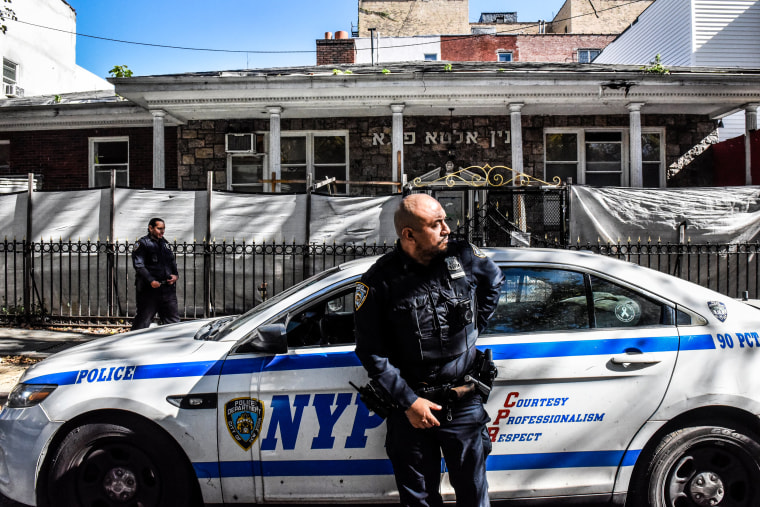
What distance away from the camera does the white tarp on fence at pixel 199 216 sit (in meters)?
8.33

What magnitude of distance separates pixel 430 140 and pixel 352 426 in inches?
390

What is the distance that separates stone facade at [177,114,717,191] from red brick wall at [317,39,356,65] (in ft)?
22.9

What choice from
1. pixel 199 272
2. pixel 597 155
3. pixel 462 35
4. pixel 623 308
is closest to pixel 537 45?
pixel 462 35

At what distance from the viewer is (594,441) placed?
2.93 metres

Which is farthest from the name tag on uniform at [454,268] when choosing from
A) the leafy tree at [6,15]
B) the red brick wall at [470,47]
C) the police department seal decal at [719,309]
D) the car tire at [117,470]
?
the red brick wall at [470,47]


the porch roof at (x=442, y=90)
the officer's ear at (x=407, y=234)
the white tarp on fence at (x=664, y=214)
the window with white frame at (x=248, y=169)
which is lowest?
the officer's ear at (x=407, y=234)

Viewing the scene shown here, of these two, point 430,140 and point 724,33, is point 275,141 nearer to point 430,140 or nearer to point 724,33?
point 430,140

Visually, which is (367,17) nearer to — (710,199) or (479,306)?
(710,199)

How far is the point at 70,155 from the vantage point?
1338 cm

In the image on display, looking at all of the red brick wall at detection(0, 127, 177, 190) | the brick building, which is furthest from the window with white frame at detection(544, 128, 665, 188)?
the brick building

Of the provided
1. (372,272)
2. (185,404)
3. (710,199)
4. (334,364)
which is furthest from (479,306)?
(710,199)

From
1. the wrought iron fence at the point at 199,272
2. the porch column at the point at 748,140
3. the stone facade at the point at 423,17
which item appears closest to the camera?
the wrought iron fence at the point at 199,272

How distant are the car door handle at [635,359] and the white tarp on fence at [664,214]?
5.51 m

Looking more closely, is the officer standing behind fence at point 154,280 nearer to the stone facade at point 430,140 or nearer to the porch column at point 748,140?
the stone facade at point 430,140
